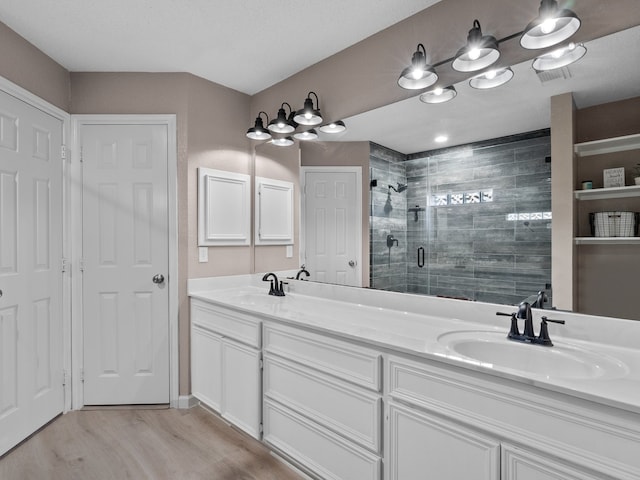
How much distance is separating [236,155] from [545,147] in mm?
2179

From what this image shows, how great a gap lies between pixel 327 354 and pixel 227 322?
0.87m

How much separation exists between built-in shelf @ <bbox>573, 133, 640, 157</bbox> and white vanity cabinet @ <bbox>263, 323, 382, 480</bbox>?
118 centimetres

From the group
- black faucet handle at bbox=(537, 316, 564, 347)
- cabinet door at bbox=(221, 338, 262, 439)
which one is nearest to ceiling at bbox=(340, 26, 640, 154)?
black faucet handle at bbox=(537, 316, 564, 347)

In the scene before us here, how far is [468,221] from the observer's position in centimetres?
177

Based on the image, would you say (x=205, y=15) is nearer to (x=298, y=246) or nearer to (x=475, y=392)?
(x=298, y=246)

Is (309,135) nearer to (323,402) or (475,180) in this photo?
(475,180)

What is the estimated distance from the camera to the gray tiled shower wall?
1596 mm

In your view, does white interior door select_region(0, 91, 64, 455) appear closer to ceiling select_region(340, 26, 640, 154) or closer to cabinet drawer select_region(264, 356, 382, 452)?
cabinet drawer select_region(264, 356, 382, 452)

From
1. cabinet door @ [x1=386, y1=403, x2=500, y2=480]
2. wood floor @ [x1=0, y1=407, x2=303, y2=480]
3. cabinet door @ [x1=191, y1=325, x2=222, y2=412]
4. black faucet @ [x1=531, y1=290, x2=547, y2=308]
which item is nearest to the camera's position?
cabinet door @ [x1=386, y1=403, x2=500, y2=480]

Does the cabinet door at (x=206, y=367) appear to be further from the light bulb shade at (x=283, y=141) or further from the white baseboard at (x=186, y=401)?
the light bulb shade at (x=283, y=141)

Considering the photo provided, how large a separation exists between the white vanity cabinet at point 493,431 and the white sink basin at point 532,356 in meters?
0.11

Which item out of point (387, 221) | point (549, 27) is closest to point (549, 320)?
point (387, 221)

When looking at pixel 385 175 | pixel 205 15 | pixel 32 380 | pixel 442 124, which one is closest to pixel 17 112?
pixel 205 15

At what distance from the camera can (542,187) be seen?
1.57 m
